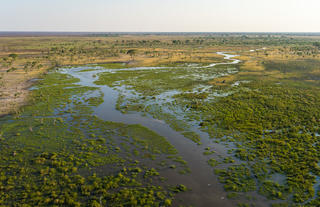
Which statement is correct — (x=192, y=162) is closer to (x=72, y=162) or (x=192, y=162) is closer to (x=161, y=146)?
(x=161, y=146)

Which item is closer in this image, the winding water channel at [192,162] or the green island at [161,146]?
the winding water channel at [192,162]

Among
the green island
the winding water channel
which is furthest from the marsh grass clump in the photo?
the winding water channel

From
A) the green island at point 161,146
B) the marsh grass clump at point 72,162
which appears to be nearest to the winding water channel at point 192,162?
the green island at point 161,146

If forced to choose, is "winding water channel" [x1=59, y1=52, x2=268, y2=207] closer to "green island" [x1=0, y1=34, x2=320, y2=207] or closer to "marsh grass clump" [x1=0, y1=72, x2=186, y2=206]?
"green island" [x1=0, y1=34, x2=320, y2=207]

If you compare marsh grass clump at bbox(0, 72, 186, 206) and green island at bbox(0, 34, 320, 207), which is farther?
green island at bbox(0, 34, 320, 207)

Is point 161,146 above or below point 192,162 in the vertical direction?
above

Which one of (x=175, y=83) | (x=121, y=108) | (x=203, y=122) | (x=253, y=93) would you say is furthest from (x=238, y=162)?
(x=175, y=83)

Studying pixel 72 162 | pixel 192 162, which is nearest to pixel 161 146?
pixel 192 162

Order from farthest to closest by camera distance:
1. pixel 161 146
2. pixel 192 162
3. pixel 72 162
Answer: pixel 161 146 → pixel 192 162 → pixel 72 162

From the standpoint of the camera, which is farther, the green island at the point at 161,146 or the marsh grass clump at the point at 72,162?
the green island at the point at 161,146

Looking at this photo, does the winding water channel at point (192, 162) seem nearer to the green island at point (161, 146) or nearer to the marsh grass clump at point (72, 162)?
the green island at point (161, 146)

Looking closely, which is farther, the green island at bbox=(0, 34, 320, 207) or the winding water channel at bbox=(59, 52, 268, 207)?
the green island at bbox=(0, 34, 320, 207)
